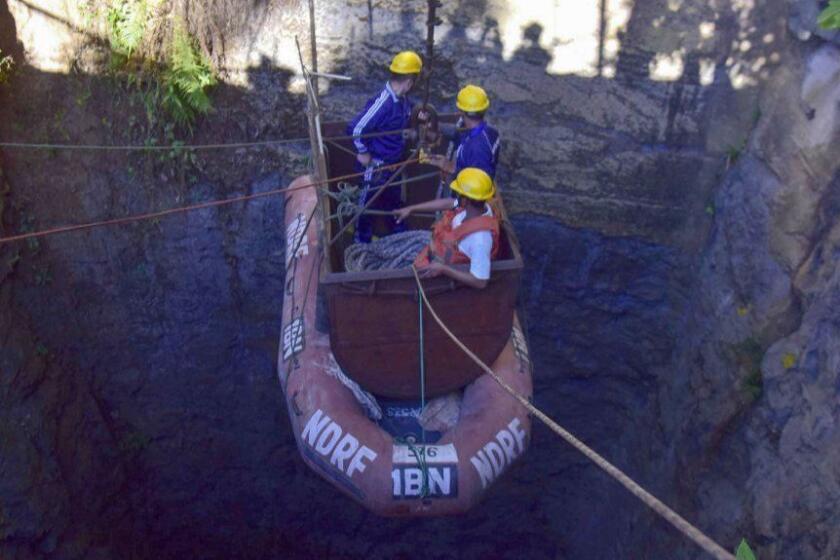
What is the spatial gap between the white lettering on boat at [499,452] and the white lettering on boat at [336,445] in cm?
62

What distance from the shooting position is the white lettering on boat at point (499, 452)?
14.5ft

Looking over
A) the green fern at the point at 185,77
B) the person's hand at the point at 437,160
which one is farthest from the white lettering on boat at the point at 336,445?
the green fern at the point at 185,77

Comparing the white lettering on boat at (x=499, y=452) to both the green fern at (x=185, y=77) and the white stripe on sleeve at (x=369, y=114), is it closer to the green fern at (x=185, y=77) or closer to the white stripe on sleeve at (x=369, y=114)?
the white stripe on sleeve at (x=369, y=114)

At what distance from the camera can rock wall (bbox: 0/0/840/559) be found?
5531 mm

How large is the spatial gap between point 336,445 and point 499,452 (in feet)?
3.14

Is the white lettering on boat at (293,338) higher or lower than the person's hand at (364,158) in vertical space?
lower

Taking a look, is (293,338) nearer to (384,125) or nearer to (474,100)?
(384,125)

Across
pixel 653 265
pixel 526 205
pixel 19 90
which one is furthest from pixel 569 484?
pixel 19 90

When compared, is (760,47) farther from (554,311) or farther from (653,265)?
(554,311)

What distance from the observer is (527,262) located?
277 inches

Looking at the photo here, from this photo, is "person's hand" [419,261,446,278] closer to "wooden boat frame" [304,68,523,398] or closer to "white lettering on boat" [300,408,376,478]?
"wooden boat frame" [304,68,523,398]

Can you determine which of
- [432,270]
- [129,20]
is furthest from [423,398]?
[129,20]

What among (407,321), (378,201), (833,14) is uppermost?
(833,14)

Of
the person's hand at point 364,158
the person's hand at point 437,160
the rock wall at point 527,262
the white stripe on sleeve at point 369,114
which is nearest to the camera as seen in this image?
the person's hand at point 437,160
